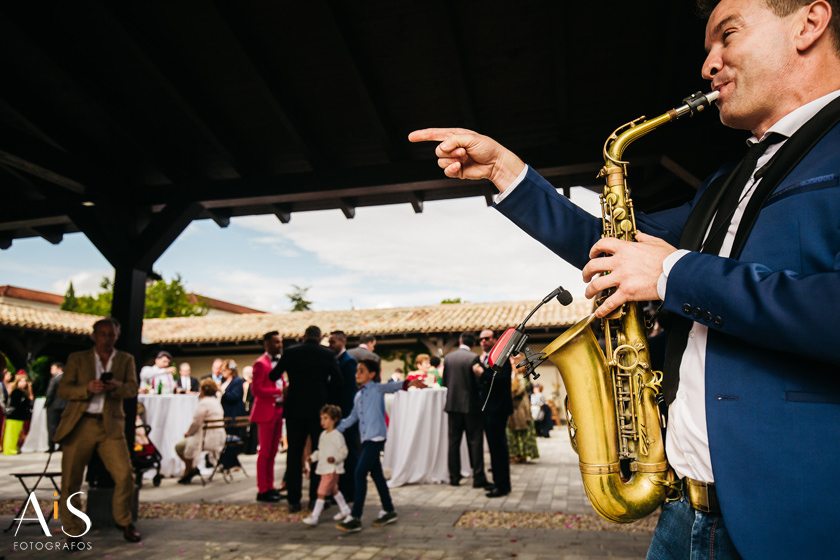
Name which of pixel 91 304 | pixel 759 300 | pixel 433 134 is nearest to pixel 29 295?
pixel 91 304

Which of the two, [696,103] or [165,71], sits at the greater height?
[165,71]

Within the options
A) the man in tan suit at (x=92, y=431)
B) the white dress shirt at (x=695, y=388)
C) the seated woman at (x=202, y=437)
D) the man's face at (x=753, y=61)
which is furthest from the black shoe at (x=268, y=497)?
the man's face at (x=753, y=61)

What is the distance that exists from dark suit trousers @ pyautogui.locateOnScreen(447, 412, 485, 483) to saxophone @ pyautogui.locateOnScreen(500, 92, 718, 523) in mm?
6294

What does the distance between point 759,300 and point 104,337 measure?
5424 mm

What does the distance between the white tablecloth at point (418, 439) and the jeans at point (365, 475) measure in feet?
8.11

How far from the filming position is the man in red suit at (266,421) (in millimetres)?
6781

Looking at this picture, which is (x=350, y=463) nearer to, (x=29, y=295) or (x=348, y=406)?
(x=348, y=406)

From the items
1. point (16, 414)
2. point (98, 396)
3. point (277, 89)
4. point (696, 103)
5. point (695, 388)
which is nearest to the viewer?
point (695, 388)

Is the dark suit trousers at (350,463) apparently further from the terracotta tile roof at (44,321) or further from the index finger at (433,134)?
the terracotta tile roof at (44,321)

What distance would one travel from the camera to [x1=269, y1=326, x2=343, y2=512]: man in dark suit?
6.22 metres

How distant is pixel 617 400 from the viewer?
4.57 ft

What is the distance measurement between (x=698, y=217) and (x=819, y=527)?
686mm

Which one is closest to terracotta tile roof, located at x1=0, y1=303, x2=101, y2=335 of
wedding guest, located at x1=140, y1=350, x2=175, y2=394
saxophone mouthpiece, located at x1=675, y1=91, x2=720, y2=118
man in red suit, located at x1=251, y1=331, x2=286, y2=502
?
wedding guest, located at x1=140, y1=350, x2=175, y2=394

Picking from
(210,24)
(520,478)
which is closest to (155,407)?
(520,478)
